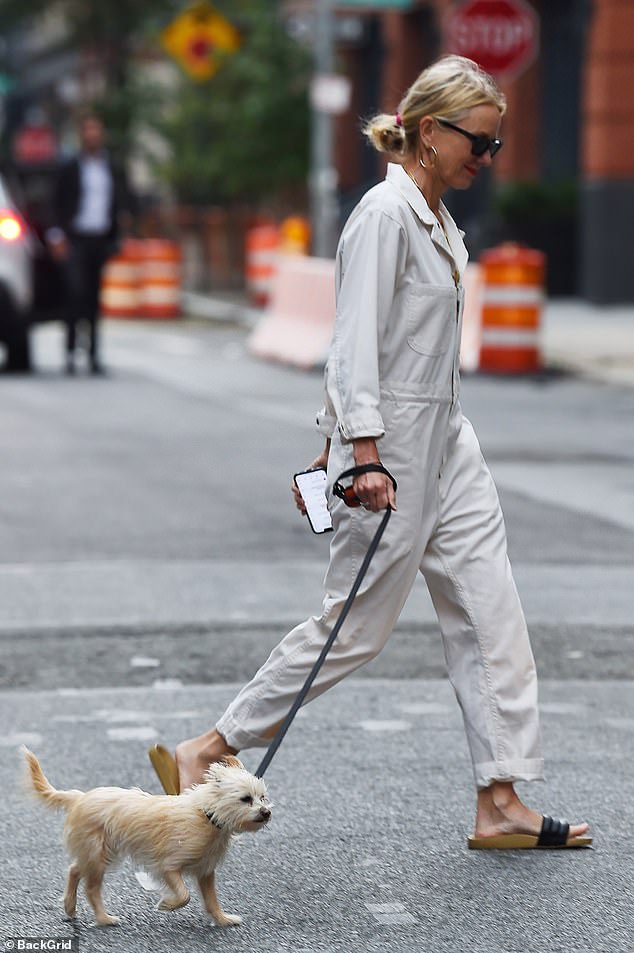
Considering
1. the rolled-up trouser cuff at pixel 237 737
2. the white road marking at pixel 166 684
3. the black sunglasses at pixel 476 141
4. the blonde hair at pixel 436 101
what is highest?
the blonde hair at pixel 436 101

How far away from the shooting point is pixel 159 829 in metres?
3.97

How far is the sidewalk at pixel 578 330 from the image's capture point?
59.5 feet

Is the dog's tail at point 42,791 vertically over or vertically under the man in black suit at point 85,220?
over

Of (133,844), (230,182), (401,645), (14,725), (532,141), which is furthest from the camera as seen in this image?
(230,182)

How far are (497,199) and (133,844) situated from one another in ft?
81.4

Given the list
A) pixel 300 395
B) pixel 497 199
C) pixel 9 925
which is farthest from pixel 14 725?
pixel 497 199

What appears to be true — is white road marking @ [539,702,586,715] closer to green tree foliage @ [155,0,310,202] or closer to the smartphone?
the smartphone

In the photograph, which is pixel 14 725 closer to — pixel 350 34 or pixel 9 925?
pixel 9 925

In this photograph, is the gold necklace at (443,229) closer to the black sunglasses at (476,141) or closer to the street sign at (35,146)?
the black sunglasses at (476,141)

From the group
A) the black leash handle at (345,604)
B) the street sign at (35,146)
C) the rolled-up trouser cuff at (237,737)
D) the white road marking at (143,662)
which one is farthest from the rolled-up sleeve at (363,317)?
the street sign at (35,146)

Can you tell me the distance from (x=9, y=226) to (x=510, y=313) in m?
4.39

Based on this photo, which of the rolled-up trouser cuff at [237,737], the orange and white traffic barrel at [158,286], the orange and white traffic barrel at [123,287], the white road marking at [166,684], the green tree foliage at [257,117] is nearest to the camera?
the rolled-up trouser cuff at [237,737]

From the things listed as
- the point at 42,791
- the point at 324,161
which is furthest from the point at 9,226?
the point at 42,791

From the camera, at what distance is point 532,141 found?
30016 mm
